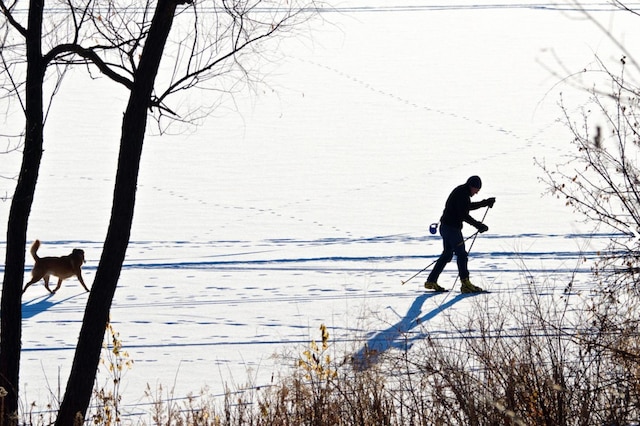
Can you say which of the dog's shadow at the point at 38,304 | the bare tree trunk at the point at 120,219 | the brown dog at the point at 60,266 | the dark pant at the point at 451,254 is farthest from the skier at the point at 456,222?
the bare tree trunk at the point at 120,219

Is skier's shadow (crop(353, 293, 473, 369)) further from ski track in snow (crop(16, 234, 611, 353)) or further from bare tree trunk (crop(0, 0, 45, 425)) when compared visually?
bare tree trunk (crop(0, 0, 45, 425))

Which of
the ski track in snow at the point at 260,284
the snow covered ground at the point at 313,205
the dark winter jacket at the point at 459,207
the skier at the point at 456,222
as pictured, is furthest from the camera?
the dark winter jacket at the point at 459,207

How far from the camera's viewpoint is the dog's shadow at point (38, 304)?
1148 centimetres

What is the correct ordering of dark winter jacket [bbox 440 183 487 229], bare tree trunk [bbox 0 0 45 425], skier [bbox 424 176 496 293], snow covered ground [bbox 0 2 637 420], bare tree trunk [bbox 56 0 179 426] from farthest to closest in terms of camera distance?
dark winter jacket [bbox 440 183 487 229] < skier [bbox 424 176 496 293] < snow covered ground [bbox 0 2 637 420] < bare tree trunk [bbox 0 0 45 425] < bare tree trunk [bbox 56 0 179 426]

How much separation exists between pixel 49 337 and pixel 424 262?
Answer: 5942mm

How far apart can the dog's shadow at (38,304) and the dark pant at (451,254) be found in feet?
13.9

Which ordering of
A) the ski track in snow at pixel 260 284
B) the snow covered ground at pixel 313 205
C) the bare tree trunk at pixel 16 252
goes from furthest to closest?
1. the ski track in snow at pixel 260 284
2. the snow covered ground at pixel 313 205
3. the bare tree trunk at pixel 16 252

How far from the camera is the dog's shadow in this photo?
11.5 metres

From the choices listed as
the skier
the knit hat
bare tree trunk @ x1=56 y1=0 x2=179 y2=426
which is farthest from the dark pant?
bare tree trunk @ x1=56 y1=0 x2=179 y2=426

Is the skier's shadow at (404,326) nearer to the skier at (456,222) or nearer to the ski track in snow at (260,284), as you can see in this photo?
the ski track in snow at (260,284)

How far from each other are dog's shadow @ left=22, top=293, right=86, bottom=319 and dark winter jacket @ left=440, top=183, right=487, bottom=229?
177 inches

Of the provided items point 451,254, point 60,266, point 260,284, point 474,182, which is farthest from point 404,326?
point 60,266

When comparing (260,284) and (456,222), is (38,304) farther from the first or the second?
(456,222)

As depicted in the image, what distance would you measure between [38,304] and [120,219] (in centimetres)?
624
